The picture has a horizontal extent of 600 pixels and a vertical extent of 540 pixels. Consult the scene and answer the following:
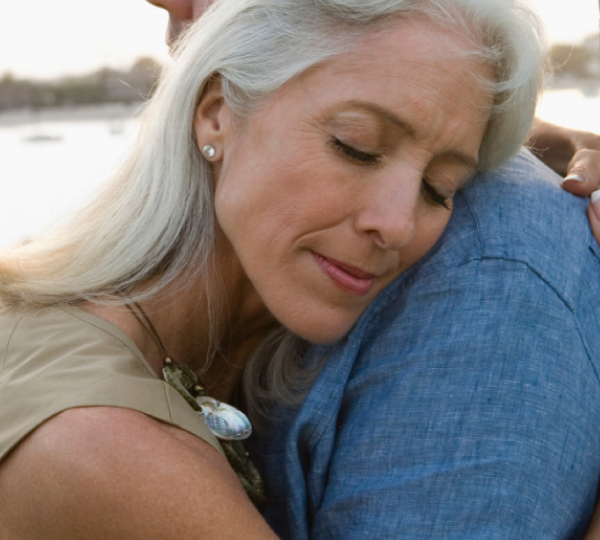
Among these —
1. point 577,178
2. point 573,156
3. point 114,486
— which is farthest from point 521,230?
point 114,486

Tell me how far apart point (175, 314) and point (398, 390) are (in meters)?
0.63

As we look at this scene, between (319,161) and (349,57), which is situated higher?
(349,57)

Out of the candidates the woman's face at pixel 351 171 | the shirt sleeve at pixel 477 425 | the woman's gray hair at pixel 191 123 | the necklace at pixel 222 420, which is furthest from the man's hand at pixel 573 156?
the necklace at pixel 222 420

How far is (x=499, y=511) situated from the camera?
53.4 inches

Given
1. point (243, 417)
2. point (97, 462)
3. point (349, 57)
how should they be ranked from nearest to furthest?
point (97, 462), point (349, 57), point (243, 417)

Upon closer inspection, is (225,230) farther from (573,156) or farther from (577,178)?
(573,156)

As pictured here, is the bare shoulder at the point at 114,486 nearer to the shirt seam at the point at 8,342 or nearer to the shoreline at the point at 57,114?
the shirt seam at the point at 8,342

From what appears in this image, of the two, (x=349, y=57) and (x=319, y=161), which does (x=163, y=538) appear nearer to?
(x=319, y=161)

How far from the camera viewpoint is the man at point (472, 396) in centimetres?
138

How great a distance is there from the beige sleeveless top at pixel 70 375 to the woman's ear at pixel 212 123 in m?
0.49

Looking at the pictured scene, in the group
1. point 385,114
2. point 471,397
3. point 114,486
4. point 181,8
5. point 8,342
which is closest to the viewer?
point 114,486

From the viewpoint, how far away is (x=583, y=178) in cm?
185

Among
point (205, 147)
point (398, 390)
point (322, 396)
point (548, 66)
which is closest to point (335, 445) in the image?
point (322, 396)

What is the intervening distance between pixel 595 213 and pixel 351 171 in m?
0.62
